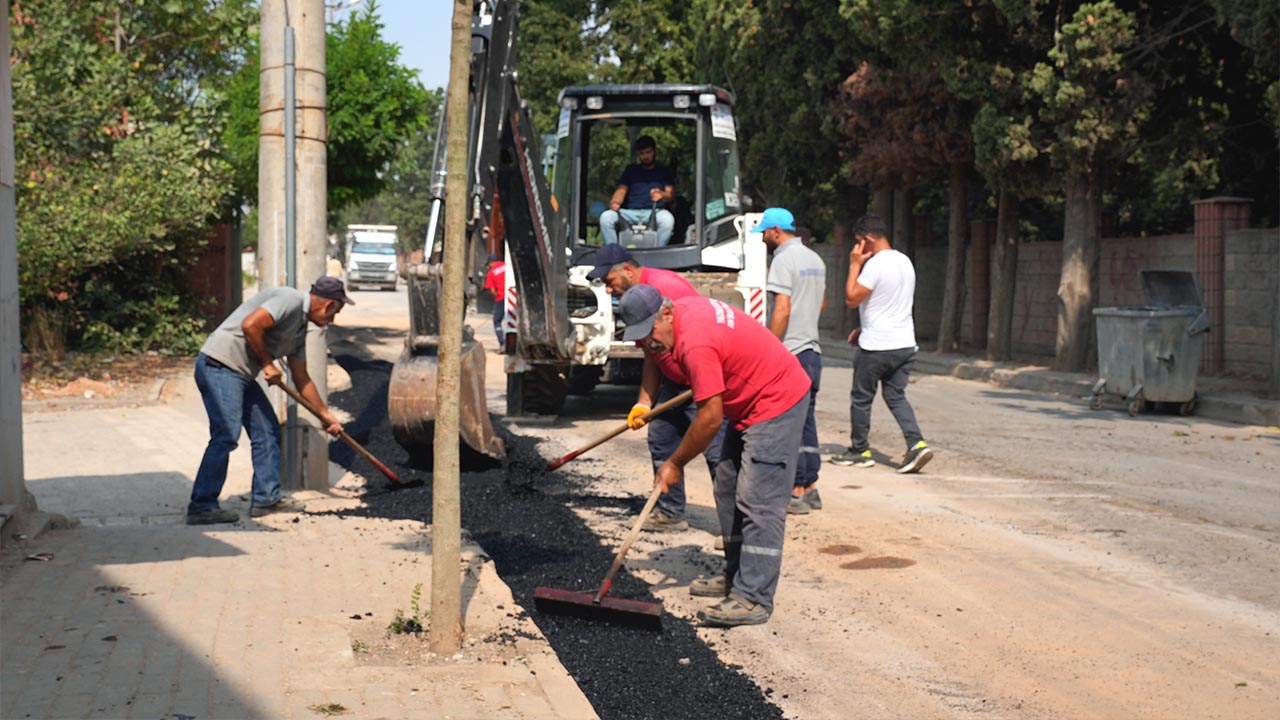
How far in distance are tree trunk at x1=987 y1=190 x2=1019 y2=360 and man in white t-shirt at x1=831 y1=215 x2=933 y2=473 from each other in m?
11.1

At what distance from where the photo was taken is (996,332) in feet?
68.1

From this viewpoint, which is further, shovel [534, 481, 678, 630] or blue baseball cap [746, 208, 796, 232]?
blue baseball cap [746, 208, 796, 232]

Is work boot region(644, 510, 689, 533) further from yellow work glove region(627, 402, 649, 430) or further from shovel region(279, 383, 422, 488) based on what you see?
shovel region(279, 383, 422, 488)

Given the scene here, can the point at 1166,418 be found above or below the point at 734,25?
below

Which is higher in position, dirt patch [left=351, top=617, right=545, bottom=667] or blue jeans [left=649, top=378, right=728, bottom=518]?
blue jeans [left=649, top=378, right=728, bottom=518]

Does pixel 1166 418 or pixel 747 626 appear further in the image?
pixel 1166 418

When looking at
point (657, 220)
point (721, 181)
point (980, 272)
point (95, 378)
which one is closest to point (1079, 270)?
point (980, 272)

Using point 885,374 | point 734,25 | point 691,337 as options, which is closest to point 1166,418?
point 885,374

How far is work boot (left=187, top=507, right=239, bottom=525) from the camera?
25.7ft

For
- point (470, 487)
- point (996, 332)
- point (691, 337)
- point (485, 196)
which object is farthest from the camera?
point (996, 332)

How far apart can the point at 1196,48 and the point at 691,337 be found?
14.3 metres

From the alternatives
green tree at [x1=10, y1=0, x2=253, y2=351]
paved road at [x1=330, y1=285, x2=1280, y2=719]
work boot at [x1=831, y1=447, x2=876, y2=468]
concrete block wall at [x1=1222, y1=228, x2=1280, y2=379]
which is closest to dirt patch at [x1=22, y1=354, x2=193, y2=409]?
green tree at [x1=10, y1=0, x2=253, y2=351]

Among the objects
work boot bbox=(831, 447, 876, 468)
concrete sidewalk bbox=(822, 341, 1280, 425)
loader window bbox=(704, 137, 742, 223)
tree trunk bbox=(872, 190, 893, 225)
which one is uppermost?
tree trunk bbox=(872, 190, 893, 225)

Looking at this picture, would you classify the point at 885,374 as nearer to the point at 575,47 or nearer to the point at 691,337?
the point at 691,337
